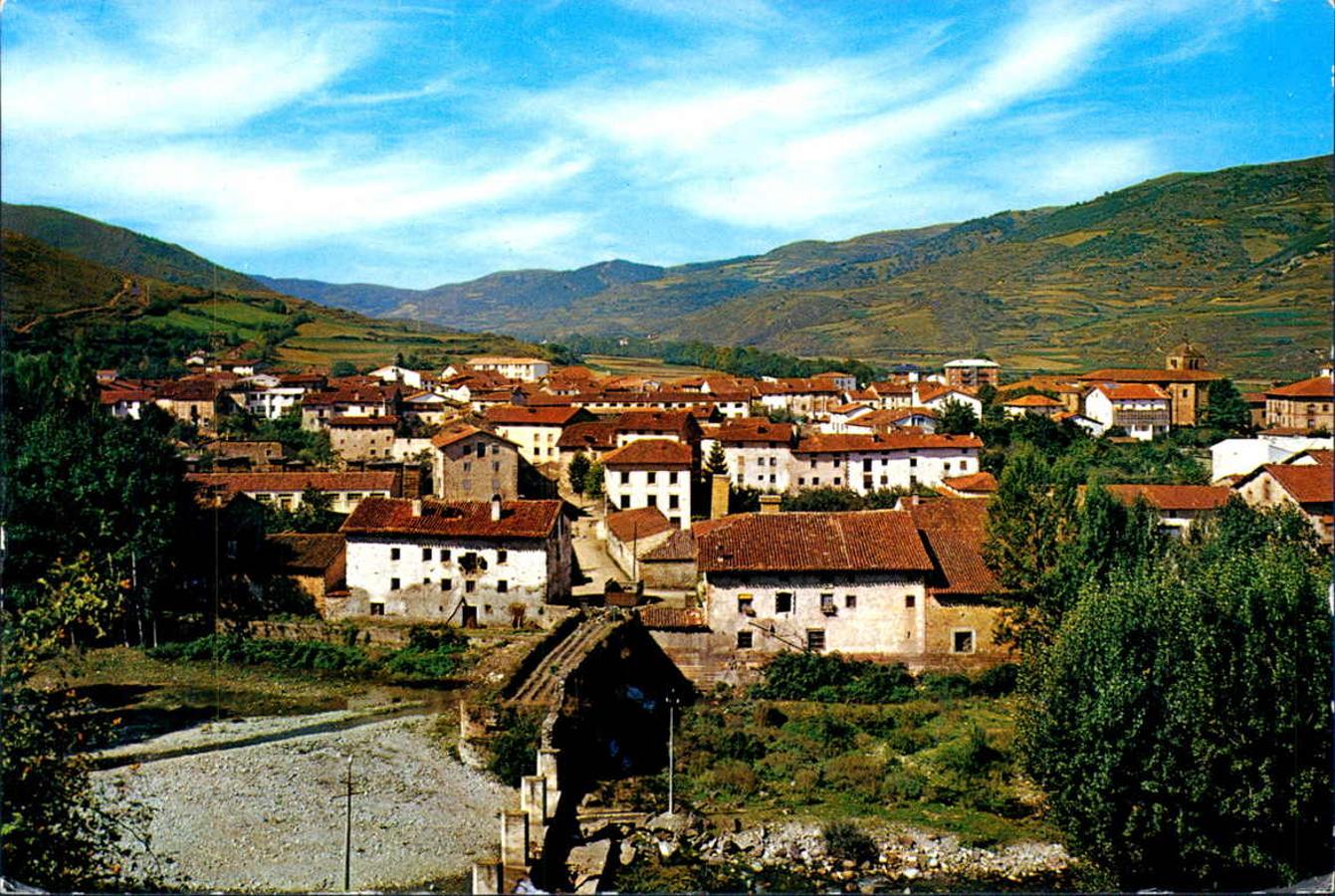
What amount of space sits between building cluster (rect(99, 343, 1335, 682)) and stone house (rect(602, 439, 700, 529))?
0.09m

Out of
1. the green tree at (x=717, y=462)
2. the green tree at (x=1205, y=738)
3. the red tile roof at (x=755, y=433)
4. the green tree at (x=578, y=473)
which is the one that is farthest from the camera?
the red tile roof at (x=755, y=433)

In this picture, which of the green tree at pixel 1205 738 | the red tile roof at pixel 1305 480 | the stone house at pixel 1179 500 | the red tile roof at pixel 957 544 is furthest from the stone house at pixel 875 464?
the green tree at pixel 1205 738

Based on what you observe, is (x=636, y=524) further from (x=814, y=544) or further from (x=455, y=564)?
(x=814, y=544)

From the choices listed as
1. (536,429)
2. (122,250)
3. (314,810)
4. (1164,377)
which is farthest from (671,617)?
(122,250)

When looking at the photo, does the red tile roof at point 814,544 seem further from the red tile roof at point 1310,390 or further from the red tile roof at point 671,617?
the red tile roof at point 1310,390

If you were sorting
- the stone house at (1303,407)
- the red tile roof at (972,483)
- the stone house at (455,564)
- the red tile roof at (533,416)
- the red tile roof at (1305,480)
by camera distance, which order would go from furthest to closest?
the red tile roof at (533,416) < the red tile roof at (972,483) < the stone house at (455,564) < the stone house at (1303,407) < the red tile roof at (1305,480)

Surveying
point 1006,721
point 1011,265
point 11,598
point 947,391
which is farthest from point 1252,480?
point 1011,265

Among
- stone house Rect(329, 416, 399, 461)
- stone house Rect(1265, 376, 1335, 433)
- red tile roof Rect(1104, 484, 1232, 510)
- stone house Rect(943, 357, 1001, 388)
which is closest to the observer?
stone house Rect(1265, 376, 1335, 433)

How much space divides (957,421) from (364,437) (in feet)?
108

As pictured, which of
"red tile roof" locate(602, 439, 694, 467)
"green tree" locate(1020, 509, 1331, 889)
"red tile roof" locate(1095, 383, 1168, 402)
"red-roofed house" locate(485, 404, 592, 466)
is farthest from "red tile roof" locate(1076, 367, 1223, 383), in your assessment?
"green tree" locate(1020, 509, 1331, 889)

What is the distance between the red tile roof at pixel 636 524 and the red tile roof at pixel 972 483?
1283 cm

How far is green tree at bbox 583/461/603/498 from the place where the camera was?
4509cm

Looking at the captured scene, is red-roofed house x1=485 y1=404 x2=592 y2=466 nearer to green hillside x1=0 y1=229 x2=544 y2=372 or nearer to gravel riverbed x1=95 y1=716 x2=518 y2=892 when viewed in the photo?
green hillside x1=0 y1=229 x2=544 y2=372

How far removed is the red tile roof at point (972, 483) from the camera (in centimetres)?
4144
